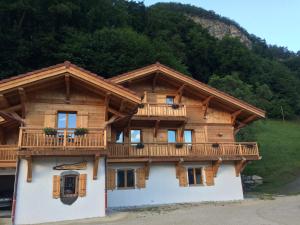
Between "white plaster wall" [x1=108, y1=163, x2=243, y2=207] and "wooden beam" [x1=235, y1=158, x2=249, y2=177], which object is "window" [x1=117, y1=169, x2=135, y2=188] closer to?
"white plaster wall" [x1=108, y1=163, x2=243, y2=207]

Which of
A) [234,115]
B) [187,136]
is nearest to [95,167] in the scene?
[187,136]

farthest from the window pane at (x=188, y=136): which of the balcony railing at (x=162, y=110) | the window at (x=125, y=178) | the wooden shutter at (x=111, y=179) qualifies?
the wooden shutter at (x=111, y=179)

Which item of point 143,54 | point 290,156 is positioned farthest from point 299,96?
point 143,54

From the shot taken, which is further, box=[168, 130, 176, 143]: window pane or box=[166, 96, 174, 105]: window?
box=[166, 96, 174, 105]: window

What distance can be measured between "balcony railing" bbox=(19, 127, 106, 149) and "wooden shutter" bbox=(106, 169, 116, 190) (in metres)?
5.11

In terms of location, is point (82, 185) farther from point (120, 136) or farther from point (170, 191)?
point (170, 191)

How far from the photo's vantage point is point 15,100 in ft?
51.3

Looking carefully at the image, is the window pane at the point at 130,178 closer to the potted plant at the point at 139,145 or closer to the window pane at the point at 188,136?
the potted plant at the point at 139,145

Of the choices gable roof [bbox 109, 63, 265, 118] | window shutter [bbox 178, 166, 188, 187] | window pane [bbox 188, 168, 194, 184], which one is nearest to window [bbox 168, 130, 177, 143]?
window shutter [bbox 178, 166, 188, 187]

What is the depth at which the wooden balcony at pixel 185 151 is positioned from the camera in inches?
778

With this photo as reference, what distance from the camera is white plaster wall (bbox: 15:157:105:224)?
14.0 m

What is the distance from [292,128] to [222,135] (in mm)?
37122

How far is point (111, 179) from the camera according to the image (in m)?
19.8

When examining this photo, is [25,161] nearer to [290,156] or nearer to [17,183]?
[17,183]
